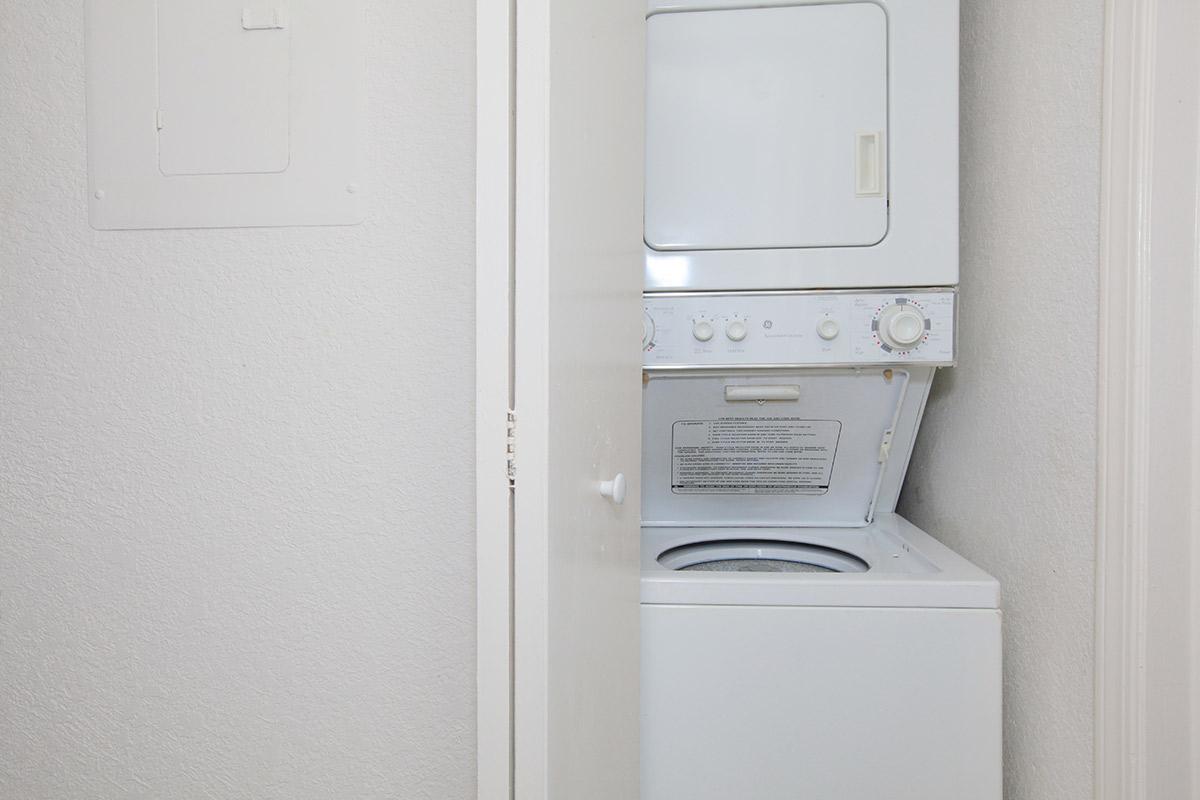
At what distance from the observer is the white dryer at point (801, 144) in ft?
4.38

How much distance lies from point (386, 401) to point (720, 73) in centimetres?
104

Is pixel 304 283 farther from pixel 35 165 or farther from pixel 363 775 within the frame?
pixel 363 775

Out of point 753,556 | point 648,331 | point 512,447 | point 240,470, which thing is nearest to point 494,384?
Result: point 512,447

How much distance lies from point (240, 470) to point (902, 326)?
1.21 metres

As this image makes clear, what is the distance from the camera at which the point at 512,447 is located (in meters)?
0.63

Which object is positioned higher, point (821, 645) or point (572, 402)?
point (572, 402)

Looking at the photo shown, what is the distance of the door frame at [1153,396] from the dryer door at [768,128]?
17.4 inches

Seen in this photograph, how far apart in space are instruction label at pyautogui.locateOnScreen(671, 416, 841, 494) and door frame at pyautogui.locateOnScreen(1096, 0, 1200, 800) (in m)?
0.66

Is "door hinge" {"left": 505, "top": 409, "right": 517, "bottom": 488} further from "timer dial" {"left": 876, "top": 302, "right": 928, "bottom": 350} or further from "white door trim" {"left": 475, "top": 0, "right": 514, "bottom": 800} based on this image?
"timer dial" {"left": 876, "top": 302, "right": 928, "bottom": 350}

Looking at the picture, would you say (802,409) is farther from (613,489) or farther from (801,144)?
(613,489)

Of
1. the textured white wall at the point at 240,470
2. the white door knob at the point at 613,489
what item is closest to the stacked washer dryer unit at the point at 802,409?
the white door knob at the point at 613,489

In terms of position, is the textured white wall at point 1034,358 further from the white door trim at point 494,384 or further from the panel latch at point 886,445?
the white door trim at point 494,384

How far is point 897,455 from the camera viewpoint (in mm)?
1607

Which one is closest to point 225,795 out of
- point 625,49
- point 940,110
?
Answer: point 625,49
